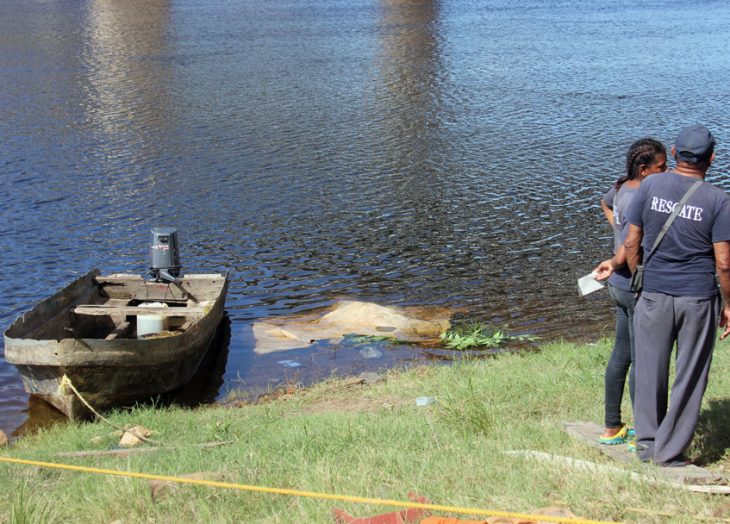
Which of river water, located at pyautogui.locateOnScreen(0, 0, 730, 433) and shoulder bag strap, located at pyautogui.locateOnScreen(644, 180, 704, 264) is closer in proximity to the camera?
shoulder bag strap, located at pyautogui.locateOnScreen(644, 180, 704, 264)

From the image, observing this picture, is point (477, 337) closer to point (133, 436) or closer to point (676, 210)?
point (133, 436)

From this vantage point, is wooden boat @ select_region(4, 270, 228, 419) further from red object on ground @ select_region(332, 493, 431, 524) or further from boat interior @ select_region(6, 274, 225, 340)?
red object on ground @ select_region(332, 493, 431, 524)

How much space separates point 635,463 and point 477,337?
7065mm

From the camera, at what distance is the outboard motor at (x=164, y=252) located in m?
13.2

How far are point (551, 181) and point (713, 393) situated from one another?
13.8 metres

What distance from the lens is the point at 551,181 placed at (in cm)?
2044

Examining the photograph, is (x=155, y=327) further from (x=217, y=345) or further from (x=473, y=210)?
(x=473, y=210)

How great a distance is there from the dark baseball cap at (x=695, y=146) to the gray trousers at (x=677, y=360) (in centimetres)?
84

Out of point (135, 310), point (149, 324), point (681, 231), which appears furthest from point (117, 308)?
point (681, 231)

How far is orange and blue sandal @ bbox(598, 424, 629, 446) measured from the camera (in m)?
5.99

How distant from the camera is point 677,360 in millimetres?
5281

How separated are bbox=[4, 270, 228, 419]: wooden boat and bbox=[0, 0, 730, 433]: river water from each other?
0.80 meters

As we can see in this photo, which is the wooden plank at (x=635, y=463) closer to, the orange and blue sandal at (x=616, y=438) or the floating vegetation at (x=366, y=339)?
the orange and blue sandal at (x=616, y=438)

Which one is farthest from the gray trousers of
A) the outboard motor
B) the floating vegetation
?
the outboard motor
